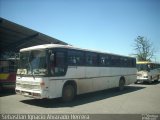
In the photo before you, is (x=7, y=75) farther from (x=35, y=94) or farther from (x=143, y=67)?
(x=143, y=67)

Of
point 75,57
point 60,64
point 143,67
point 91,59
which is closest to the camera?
point 60,64

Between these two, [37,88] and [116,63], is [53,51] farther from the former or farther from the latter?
[116,63]

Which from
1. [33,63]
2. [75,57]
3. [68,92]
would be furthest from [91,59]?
[33,63]

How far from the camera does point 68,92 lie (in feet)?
36.6

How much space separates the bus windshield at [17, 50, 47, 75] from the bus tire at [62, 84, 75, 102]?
5.86ft

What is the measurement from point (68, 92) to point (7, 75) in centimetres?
529

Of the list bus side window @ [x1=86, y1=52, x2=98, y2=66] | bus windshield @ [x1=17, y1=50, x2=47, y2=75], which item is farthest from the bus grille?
bus side window @ [x1=86, y1=52, x2=98, y2=66]

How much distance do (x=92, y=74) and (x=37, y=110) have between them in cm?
509

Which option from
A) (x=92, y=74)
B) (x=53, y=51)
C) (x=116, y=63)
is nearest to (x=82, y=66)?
(x=92, y=74)

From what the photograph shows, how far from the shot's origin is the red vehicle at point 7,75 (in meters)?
14.0

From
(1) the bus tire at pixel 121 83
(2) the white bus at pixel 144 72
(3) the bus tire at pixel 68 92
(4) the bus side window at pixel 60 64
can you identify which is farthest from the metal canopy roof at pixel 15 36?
(2) the white bus at pixel 144 72

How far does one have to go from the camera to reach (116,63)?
16547 mm

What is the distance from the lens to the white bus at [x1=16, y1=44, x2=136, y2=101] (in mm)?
9852

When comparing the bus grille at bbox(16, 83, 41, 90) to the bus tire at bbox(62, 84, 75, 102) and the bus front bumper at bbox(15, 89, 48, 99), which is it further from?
the bus tire at bbox(62, 84, 75, 102)
